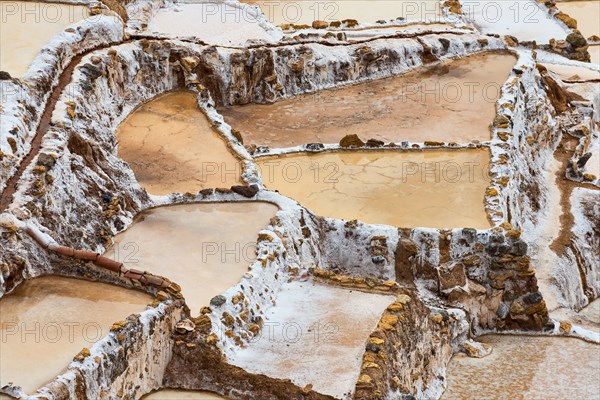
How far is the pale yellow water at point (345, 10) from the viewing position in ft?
102

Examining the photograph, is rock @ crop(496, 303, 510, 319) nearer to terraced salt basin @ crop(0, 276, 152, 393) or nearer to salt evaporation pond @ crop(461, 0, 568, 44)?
terraced salt basin @ crop(0, 276, 152, 393)

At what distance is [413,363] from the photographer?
18.3 meters

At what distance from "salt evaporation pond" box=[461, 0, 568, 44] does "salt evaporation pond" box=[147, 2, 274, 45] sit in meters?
6.35

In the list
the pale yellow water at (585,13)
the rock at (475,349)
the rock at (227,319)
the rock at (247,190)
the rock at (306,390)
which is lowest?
the rock at (475,349)

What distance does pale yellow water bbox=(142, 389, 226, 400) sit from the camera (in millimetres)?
16219

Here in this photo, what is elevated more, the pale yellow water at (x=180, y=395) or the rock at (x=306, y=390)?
the rock at (x=306, y=390)

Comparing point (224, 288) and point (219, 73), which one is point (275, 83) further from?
point (224, 288)

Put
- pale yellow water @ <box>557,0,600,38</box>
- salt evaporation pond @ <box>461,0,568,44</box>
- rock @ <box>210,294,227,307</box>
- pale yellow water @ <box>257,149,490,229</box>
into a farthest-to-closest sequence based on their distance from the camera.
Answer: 1. pale yellow water @ <box>557,0,600,38</box>
2. salt evaporation pond @ <box>461,0,568,44</box>
3. pale yellow water @ <box>257,149,490,229</box>
4. rock @ <box>210,294,227,307</box>

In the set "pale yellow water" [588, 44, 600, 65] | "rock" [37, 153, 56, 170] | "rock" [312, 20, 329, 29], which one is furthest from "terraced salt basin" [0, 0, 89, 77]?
"pale yellow water" [588, 44, 600, 65]

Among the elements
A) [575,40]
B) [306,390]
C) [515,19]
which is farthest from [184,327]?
[515,19]

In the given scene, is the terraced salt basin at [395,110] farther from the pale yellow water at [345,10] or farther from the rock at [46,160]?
the rock at [46,160]

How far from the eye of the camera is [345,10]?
3177 centimetres

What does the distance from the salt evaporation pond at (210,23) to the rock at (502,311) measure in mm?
8955

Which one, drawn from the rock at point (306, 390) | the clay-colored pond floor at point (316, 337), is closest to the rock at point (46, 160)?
the clay-colored pond floor at point (316, 337)
